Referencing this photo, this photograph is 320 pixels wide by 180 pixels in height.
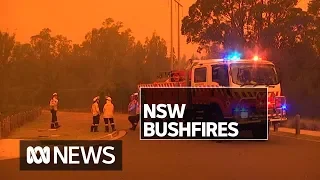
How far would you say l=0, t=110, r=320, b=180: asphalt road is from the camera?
10.4 m

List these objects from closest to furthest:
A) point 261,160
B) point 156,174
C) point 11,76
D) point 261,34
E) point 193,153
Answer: point 156,174, point 261,160, point 193,153, point 11,76, point 261,34

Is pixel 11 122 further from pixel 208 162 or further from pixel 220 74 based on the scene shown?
pixel 208 162

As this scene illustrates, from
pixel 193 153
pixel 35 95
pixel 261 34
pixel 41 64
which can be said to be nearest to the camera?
pixel 193 153

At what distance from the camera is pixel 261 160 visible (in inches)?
502

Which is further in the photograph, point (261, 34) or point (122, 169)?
point (261, 34)

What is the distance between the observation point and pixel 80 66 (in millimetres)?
81000

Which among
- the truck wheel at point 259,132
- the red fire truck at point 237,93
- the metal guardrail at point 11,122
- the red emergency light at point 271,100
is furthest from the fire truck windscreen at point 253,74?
the metal guardrail at point 11,122

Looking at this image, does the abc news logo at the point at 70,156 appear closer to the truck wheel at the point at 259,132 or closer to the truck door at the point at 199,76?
the truck door at the point at 199,76

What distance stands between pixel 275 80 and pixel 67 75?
2445 inches

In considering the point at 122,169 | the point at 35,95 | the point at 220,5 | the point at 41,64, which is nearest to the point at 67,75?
the point at 41,64

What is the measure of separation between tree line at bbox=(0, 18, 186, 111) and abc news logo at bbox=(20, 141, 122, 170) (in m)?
18.7

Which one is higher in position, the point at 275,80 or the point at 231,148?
the point at 275,80

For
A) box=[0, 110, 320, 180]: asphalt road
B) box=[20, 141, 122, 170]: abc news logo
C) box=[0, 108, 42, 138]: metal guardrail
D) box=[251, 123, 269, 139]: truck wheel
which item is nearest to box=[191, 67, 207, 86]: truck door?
box=[0, 110, 320, 180]: asphalt road

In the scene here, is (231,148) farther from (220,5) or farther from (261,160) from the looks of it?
(220,5)
